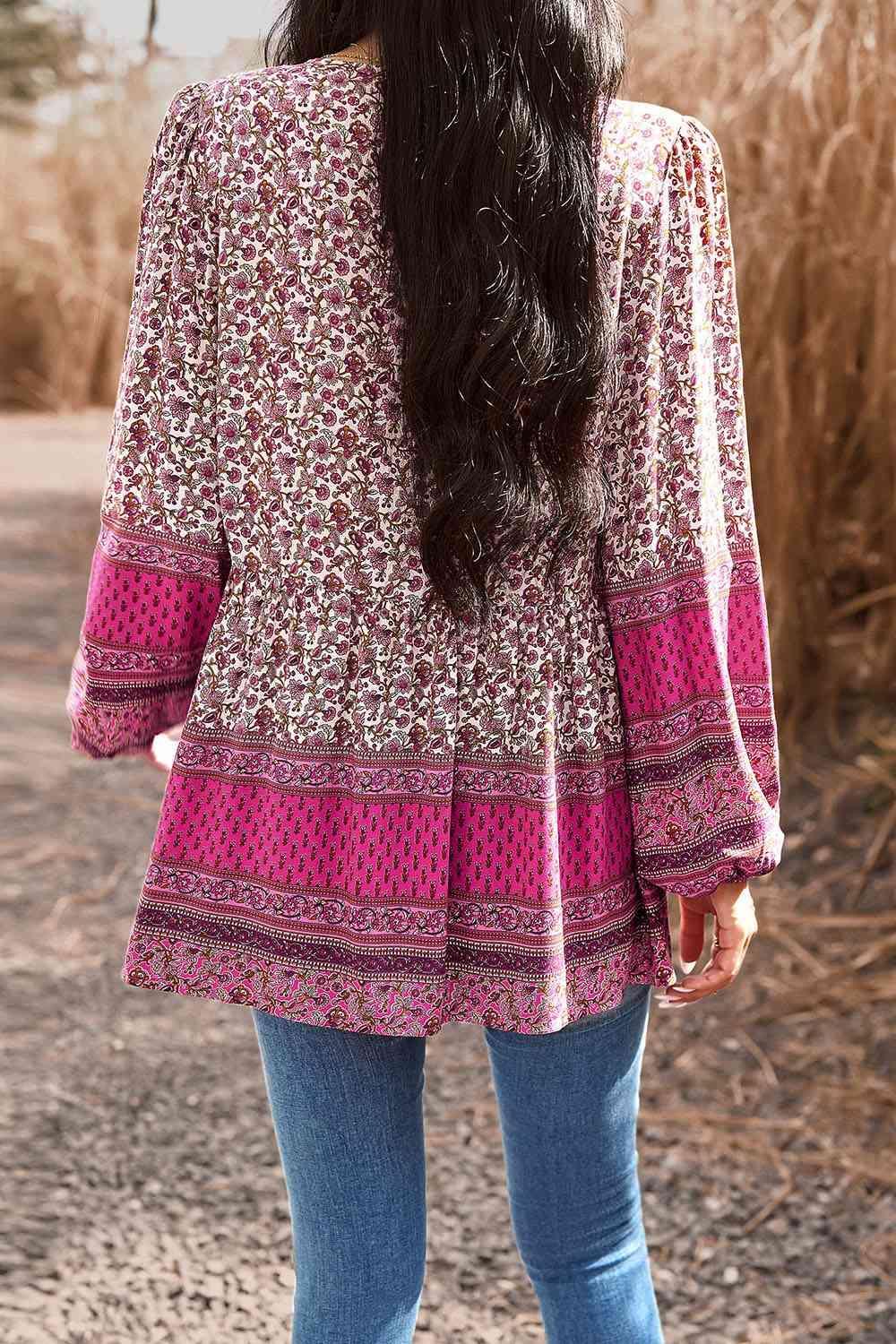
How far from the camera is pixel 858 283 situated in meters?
2.82

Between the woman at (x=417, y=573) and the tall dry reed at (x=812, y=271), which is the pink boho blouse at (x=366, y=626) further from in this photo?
the tall dry reed at (x=812, y=271)

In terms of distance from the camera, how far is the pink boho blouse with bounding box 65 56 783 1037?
97 centimetres

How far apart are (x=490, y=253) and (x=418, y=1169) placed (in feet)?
2.13

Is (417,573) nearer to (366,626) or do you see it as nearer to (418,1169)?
(366,626)

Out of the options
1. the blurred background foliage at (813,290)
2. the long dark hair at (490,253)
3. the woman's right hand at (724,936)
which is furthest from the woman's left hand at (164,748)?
the blurred background foliage at (813,290)

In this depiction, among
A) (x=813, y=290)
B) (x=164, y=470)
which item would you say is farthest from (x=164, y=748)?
(x=813, y=290)

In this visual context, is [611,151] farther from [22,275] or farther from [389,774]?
[22,275]

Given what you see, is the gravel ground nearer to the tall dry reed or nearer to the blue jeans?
the tall dry reed

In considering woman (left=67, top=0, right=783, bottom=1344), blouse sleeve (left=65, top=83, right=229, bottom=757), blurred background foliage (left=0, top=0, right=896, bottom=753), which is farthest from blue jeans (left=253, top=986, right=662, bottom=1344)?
blurred background foliage (left=0, top=0, right=896, bottom=753)

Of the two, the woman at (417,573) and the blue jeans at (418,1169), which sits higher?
the woman at (417,573)

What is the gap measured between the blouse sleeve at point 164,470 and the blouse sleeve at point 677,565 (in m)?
0.28

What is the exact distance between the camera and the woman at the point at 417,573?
0.95 metres

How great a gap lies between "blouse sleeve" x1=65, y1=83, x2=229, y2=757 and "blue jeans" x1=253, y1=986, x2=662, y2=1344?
27cm

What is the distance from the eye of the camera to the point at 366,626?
3.25ft
